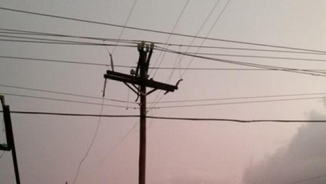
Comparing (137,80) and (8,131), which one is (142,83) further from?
(8,131)

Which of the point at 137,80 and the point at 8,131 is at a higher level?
the point at 137,80

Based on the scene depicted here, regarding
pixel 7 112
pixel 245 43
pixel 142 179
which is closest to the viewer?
pixel 7 112

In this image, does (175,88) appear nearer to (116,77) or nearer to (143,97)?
(143,97)

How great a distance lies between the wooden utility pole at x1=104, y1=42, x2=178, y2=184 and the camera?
41.0 ft

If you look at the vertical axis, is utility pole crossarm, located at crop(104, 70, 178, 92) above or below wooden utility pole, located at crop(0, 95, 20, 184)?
above

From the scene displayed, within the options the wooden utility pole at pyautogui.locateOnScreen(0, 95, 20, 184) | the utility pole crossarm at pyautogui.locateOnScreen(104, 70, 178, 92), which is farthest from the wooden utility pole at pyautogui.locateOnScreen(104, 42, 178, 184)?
the wooden utility pole at pyautogui.locateOnScreen(0, 95, 20, 184)

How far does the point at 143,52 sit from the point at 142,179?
477 cm

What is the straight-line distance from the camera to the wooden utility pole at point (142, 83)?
12.5 metres

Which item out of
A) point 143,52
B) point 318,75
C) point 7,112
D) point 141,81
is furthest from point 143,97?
point 318,75

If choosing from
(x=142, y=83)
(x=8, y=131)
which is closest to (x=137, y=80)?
(x=142, y=83)

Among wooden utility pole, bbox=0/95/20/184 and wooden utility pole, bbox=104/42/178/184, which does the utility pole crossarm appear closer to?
wooden utility pole, bbox=104/42/178/184

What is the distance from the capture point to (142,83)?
12867 millimetres

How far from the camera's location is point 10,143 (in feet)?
36.7

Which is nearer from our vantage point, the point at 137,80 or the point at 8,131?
the point at 8,131
